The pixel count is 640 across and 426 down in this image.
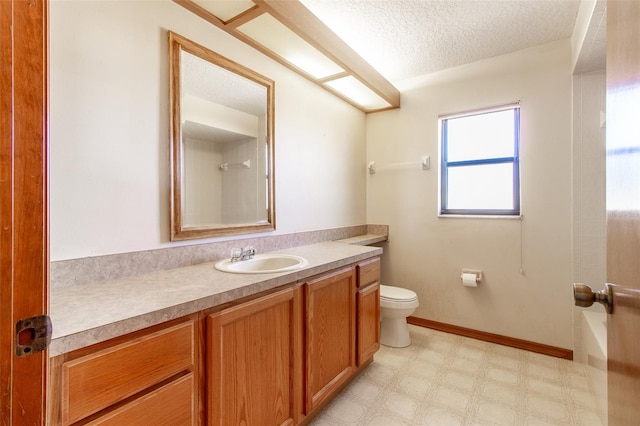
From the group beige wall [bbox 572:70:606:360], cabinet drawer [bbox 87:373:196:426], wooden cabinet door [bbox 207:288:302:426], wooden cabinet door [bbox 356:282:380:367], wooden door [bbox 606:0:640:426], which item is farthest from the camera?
beige wall [bbox 572:70:606:360]

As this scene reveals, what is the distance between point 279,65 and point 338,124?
0.85 m

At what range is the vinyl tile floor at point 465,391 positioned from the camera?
166 cm

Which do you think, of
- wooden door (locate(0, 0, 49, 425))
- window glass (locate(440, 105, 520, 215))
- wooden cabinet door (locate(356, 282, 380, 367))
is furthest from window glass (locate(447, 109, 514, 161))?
wooden door (locate(0, 0, 49, 425))

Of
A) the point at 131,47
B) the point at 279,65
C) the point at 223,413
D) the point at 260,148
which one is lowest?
the point at 223,413

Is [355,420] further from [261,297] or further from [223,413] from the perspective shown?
[261,297]

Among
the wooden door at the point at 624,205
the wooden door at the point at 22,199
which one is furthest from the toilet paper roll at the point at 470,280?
the wooden door at the point at 22,199

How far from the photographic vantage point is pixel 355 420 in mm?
1643

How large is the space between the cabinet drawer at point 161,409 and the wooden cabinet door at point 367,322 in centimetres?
115

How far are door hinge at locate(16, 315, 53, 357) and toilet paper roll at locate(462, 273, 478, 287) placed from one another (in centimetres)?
275

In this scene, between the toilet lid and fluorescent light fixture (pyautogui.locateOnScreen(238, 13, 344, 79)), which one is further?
the toilet lid

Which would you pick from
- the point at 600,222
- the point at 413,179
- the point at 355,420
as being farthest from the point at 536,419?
the point at 413,179

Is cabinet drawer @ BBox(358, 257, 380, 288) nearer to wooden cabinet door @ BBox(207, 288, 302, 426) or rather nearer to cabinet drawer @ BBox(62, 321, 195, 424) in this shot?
wooden cabinet door @ BBox(207, 288, 302, 426)

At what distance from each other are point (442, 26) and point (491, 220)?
5.23 feet

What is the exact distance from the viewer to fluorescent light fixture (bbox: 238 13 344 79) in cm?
169
